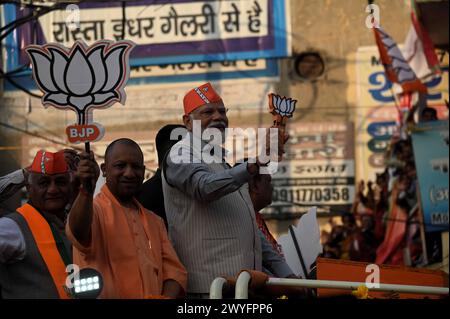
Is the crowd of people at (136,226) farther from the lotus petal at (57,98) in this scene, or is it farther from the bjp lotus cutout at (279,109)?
the lotus petal at (57,98)

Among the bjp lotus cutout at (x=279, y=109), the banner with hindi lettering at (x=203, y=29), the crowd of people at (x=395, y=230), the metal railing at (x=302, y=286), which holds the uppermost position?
the banner with hindi lettering at (x=203, y=29)

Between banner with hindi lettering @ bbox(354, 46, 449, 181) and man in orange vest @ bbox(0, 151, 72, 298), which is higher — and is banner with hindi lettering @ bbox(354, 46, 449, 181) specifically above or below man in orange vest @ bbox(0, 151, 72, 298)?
above

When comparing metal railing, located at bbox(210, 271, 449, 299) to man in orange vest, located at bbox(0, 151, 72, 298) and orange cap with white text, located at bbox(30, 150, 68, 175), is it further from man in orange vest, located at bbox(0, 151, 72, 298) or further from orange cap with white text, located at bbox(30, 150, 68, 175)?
orange cap with white text, located at bbox(30, 150, 68, 175)

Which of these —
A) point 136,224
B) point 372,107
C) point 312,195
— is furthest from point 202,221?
point 372,107

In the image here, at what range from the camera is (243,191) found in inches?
245

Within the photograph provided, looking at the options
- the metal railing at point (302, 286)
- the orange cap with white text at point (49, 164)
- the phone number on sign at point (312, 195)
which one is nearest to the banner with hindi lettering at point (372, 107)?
the phone number on sign at point (312, 195)

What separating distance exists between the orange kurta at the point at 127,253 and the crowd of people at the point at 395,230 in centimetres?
844

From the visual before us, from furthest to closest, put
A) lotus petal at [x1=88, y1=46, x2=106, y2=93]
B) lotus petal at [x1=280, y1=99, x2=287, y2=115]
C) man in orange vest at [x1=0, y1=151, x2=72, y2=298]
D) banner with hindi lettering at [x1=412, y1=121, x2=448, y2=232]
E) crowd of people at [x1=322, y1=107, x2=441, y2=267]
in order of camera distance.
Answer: crowd of people at [x1=322, y1=107, x2=441, y2=267] < banner with hindi lettering at [x1=412, y1=121, x2=448, y2=232] < lotus petal at [x1=280, y1=99, x2=287, y2=115] < lotus petal at [x1=88, y1=46, x2=106, y2=93] < man in orange vest at [x1=0, y1=151, x2=72, y2=298]

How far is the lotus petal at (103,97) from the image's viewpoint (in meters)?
5.70

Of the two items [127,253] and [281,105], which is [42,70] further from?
[281,105]

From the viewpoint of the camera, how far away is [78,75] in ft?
18.6

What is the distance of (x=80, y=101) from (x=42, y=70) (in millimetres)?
230

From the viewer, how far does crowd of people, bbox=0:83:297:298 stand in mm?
5434

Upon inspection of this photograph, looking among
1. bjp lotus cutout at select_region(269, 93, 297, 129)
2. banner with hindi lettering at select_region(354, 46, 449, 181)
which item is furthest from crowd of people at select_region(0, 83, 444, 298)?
banner with hindi lettering at select_region(354, 46, 449, 181)
